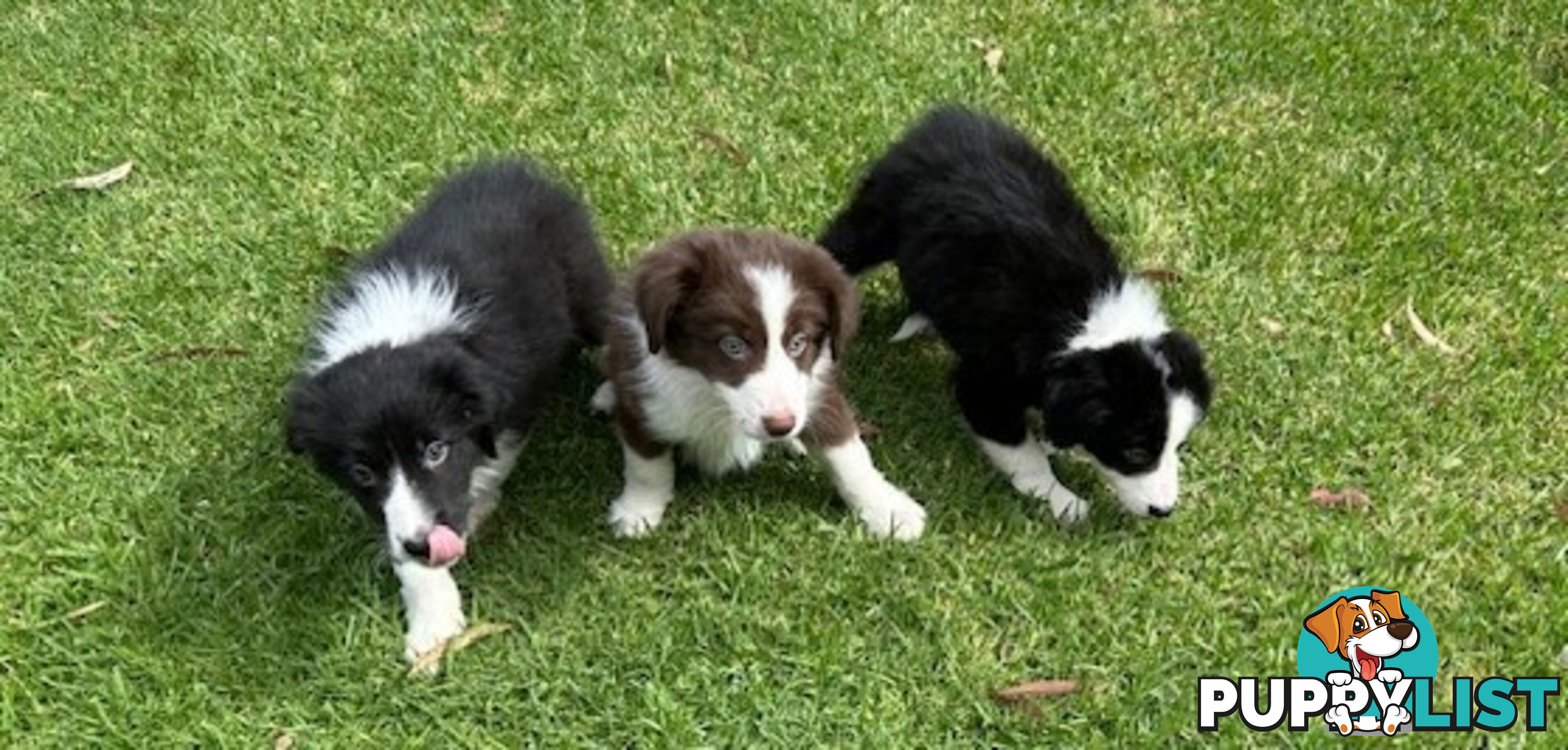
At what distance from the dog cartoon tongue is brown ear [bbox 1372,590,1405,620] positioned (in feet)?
0.60

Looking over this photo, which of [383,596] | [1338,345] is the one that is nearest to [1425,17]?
[1338,345]

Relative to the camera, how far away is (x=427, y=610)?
14.5 ft

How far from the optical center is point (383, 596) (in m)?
4.58

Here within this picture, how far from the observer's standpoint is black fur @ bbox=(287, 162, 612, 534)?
3955 mm

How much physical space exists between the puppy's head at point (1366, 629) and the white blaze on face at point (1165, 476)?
578mm

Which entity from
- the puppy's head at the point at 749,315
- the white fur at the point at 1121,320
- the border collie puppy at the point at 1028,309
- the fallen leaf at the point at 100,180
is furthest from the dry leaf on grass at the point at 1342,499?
the fallen leaf at the point at 100,180

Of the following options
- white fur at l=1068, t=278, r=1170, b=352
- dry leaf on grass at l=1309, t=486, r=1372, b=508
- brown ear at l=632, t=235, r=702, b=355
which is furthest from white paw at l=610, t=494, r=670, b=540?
dry leaf on grass at l=1309, t=486, r=1372, b=508

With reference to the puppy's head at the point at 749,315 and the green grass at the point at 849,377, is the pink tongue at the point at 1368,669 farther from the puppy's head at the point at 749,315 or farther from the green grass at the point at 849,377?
the puppy's head at the point at 749,315

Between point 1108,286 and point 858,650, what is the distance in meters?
1.56

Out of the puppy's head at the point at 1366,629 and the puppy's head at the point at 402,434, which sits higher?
Answer: the puppy's head at the point at 1366,629

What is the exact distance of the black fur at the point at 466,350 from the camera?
3.96 metres

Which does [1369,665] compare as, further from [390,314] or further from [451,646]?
[390,314]

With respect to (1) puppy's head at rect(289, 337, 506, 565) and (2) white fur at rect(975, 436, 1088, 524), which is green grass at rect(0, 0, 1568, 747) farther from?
(1) puppy's head at rect(289, 337, 506, 565)

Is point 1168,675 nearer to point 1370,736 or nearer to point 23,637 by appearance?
point 1370,736
